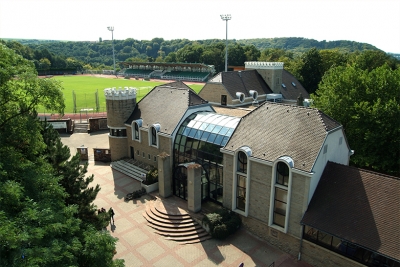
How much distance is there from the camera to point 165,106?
3756 centimetres

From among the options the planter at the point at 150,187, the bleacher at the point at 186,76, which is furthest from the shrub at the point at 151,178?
the bleacher at the point at 186,76

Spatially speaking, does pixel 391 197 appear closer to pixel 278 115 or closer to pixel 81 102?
pixel 278 115

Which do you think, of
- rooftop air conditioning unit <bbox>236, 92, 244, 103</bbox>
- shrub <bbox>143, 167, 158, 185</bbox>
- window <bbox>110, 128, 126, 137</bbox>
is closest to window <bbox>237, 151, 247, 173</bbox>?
shrub <bbox>143, 167, 158, 185</bbox>

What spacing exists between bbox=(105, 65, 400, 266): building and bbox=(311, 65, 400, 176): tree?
6033 mm

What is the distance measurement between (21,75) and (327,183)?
21.6 meters

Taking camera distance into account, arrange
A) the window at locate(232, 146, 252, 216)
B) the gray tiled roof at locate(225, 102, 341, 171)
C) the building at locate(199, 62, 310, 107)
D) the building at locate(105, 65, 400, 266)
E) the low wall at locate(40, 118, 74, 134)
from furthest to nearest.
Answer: the low wall at locate(40, 118, 74, 134)
the building at locate(199, 62, 310, 107)
the window at locate(232, 146, 252, 216)
the gray tiled roof at locate(225, 102, 341, 171)
the building at locate(105, 65, 400, 266)

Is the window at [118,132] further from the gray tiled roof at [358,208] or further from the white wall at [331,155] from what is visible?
the gray tiled roof at [358,208]

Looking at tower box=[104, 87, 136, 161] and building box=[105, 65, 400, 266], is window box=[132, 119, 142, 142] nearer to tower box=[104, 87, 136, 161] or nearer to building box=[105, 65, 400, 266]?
tower box=[104, 87, 136, 161]

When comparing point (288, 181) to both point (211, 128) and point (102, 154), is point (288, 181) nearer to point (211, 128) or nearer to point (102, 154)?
point (211, 128)

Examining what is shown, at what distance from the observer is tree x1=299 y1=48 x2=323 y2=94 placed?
249 feet

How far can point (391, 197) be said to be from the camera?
20.9m

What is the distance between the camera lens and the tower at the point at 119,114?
1588 inches

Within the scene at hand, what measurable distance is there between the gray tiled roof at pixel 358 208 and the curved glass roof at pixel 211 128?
9.54 meters

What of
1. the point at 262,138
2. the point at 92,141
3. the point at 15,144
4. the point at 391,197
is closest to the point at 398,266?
the point at 391,197
